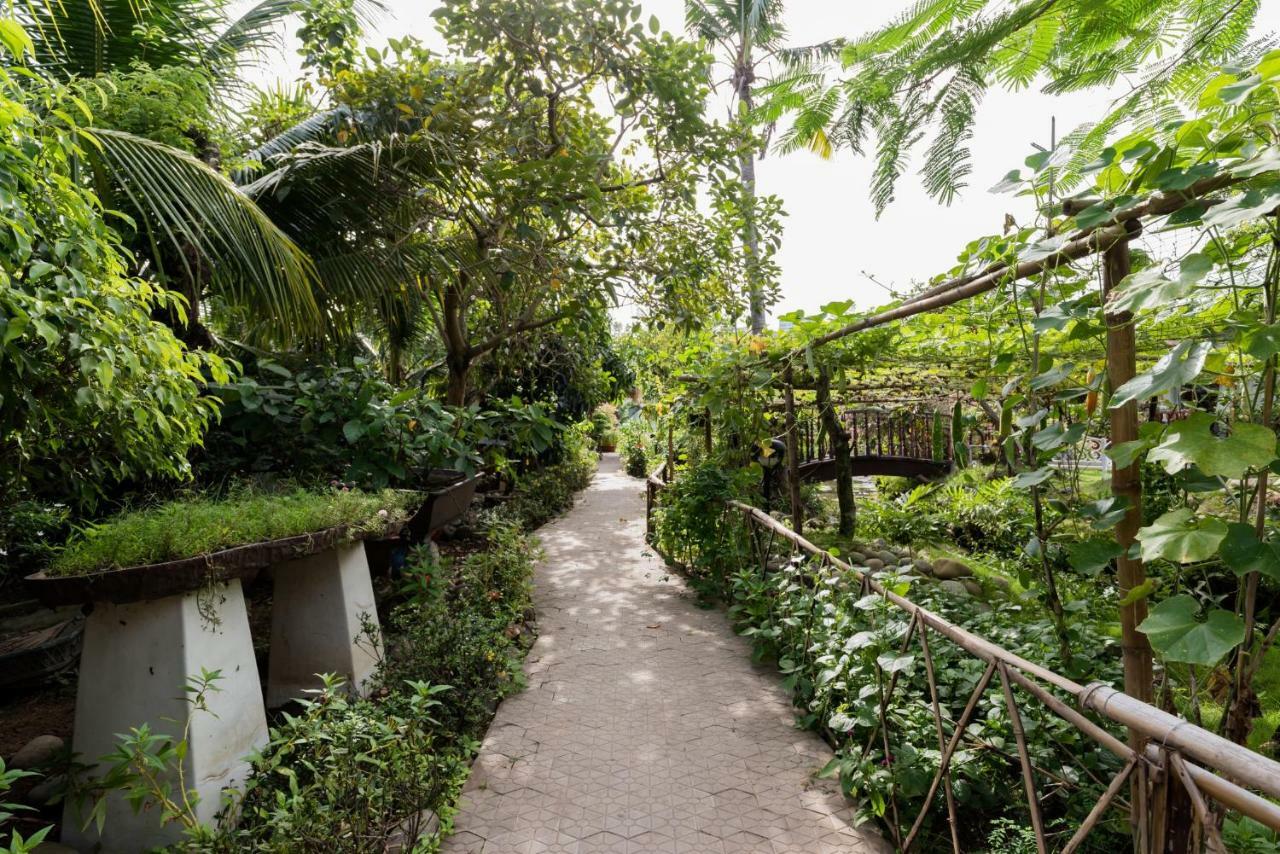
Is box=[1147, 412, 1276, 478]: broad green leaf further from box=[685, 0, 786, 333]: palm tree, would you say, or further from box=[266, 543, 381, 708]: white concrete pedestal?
box=[685, 0, 786, 333]: palm tree

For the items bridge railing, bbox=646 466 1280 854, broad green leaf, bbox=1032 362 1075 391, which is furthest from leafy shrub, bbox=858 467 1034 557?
broad green leaf, bbox=1032 362 1075 391

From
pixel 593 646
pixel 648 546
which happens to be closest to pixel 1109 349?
pixel 593 646

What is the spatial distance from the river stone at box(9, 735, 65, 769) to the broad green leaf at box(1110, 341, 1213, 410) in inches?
154

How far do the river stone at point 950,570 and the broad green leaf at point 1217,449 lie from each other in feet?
16.8

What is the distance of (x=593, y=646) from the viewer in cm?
495

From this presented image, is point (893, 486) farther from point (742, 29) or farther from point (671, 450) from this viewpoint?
point (742, 29)

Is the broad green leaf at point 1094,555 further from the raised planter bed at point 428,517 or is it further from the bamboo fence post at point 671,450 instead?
the bamboo fence post at point 671,450

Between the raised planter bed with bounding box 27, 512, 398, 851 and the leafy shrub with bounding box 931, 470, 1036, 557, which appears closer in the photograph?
the raised planter bed with bounding box 27, 512, 398, 851

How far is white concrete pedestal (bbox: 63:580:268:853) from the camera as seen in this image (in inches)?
98.5

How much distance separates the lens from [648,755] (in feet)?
11.2

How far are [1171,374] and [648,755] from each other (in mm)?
2883

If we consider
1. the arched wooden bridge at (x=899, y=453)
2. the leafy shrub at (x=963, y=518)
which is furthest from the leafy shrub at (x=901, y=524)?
the arched wooden bridge at (x=899, y=453)

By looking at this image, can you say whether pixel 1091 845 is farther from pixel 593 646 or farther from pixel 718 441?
pixel 718 441

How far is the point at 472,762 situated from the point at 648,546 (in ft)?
15.2
